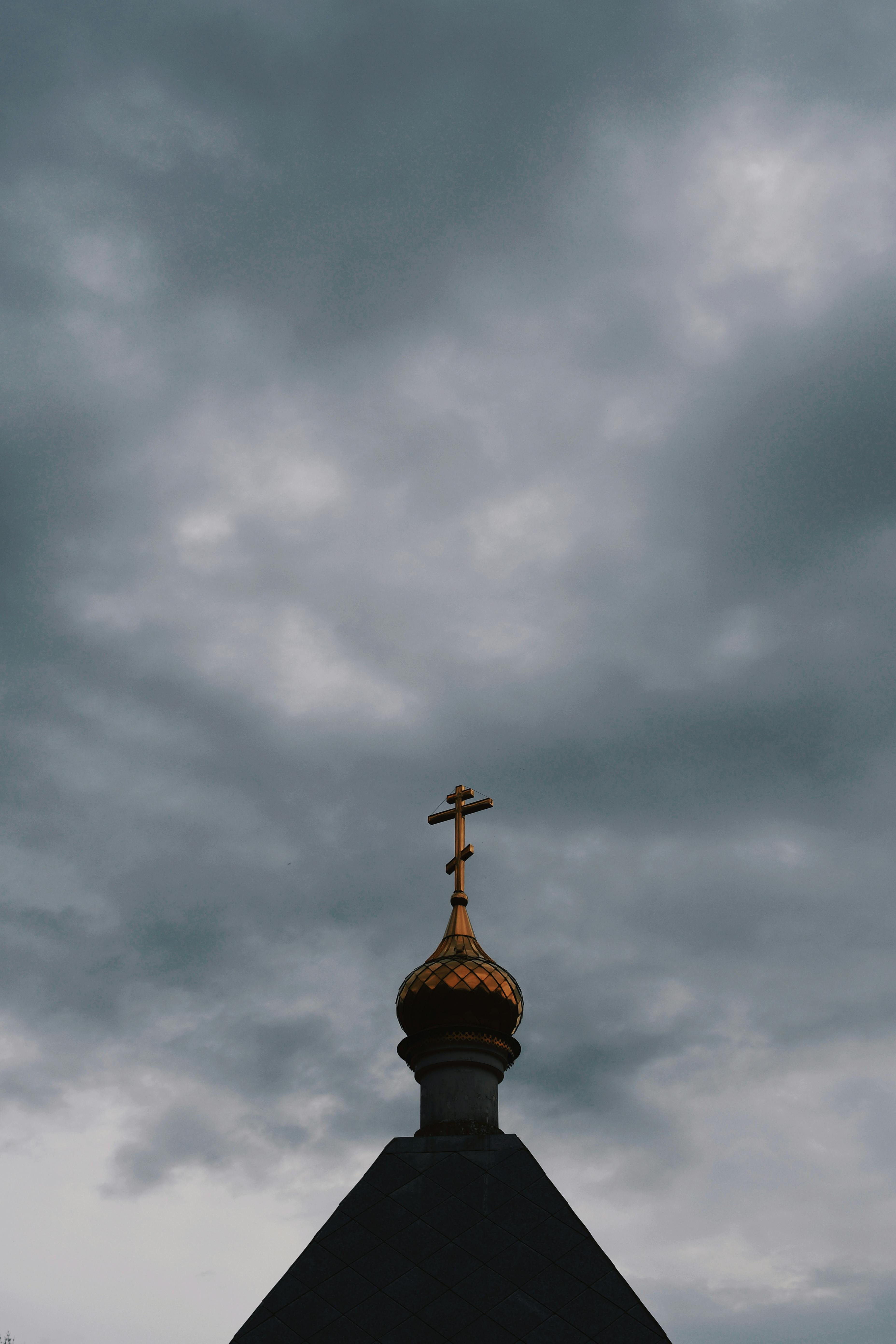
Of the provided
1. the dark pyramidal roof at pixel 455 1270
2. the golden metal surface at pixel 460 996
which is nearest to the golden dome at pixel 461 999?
the golden metal surface at pixel 460 996

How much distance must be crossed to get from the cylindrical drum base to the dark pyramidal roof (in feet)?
3.09

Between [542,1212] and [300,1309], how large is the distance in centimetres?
299

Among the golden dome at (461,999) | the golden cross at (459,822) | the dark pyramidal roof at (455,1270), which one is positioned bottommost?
the dark pyramidal roof at (455,1270)

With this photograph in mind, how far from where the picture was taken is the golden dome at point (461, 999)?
55.6 ft

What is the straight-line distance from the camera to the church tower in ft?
43.0

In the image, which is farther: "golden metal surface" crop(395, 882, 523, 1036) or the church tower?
"golden metal surface" crop(395, 882, 523, 1036)

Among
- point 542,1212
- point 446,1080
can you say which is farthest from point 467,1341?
point 446,1080

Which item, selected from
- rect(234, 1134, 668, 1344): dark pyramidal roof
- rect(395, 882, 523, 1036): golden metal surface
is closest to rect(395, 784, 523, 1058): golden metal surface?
rect(395, 882, 523, 1036): golden metal surface

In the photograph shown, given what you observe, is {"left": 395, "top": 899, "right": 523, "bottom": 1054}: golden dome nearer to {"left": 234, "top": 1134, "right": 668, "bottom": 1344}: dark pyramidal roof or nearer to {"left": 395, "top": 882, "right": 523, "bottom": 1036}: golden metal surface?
{"left": 395, "top": 882, "right": 523, "bottom": 1036}: golden metal surface

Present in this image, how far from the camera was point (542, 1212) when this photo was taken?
14375 mm

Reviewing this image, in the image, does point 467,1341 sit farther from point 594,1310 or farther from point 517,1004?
point 517,1004

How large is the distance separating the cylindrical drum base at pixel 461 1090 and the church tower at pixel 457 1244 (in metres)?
0.02

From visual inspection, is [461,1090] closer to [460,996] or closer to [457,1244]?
[460,996]

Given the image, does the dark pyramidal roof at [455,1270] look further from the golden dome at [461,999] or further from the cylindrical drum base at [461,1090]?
the golden dome at [461,999]
